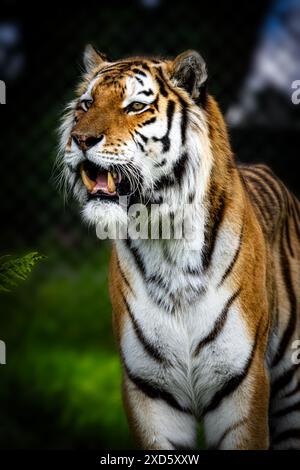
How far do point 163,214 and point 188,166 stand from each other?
17 centimetres

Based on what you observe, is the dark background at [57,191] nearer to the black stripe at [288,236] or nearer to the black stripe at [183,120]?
the black stripe at [288,236]

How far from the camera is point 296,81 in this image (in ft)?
20.3

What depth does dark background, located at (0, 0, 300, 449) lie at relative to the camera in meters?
5.39

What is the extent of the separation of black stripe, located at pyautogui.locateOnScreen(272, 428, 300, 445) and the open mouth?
4.17ft

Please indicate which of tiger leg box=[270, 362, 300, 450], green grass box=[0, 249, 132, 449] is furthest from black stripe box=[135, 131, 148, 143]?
green grass box=[0, 249, 132, 449]

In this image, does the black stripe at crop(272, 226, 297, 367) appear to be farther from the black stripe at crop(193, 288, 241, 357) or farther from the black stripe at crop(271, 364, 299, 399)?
the black stripe at crop(193, 288, 241, 357)

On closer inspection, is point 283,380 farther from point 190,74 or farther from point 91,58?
point 91,58

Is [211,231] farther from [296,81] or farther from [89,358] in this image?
[296,81]

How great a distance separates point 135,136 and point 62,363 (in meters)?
3.04

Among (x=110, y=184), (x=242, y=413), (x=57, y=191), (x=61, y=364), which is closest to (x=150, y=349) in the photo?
(x=242, y=413)

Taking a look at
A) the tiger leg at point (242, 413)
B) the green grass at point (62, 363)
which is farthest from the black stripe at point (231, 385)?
the green grass at point (62, 363)

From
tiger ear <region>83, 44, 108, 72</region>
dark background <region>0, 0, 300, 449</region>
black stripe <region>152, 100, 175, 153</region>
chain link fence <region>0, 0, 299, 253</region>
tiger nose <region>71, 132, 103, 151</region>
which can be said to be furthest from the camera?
chain link fence <region>0, 0, 299, 253</region>

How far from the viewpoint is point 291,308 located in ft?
11.0

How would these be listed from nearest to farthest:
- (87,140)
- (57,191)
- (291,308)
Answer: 1. (87,140)
2. (291,308)
3. (57,191)
